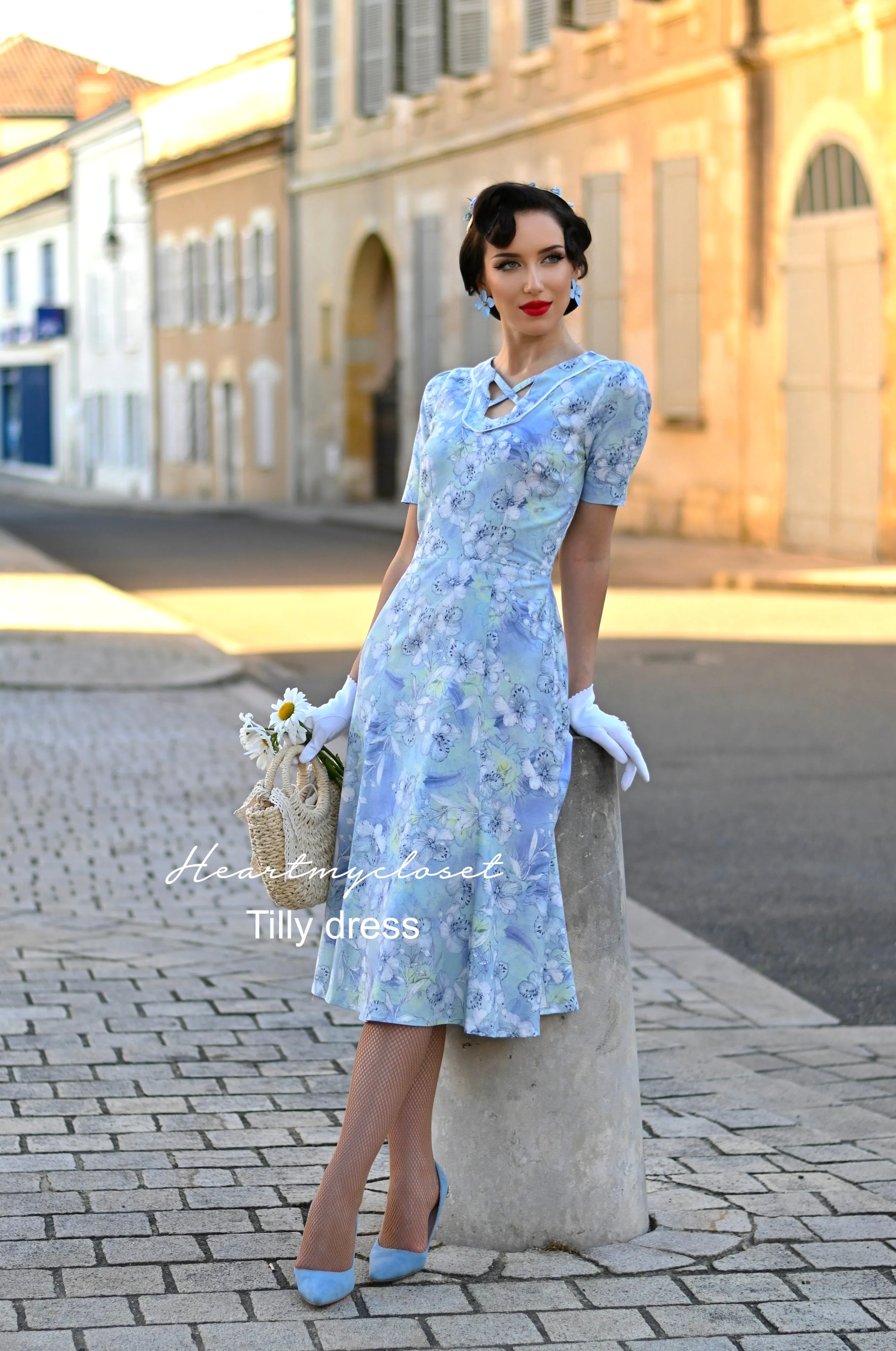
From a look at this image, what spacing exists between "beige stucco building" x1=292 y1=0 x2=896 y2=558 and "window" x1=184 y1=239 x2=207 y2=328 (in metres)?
9.35

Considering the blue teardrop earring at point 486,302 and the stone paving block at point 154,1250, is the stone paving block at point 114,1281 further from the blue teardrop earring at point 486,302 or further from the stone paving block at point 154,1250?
the blue teardrop earring at point 486,302

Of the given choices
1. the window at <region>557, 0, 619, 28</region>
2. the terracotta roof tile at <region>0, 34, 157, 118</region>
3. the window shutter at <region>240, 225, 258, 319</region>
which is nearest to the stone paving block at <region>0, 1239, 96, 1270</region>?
the window at <region>557, 0, 619, 28</region>

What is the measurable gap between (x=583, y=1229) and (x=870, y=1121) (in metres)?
1.06

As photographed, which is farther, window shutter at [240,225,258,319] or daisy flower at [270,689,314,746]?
window shutter at [240,225,258,319]

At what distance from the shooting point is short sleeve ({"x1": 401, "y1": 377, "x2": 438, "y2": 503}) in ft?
11.7

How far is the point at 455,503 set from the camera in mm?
3451

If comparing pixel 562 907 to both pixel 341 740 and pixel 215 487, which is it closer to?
pixel 341 740

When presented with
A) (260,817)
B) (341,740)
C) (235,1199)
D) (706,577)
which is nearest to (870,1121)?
(235,1199)

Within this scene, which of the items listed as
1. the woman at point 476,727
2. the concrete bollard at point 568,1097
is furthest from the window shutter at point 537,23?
the concrete bollard at point 568,1097

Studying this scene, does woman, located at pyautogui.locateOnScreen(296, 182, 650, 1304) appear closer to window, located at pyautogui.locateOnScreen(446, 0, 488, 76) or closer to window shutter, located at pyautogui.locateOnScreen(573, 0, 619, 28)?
window shutter, located at pyautogui.locateOnScreen(573, 0, 619, 28)

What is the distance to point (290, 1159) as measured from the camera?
4.04 m

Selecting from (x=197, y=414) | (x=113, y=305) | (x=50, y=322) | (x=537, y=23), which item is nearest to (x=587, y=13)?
(x=537, y=23)

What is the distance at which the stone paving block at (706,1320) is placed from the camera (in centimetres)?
321

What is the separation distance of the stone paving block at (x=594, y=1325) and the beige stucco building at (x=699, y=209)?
1798 centimetres
